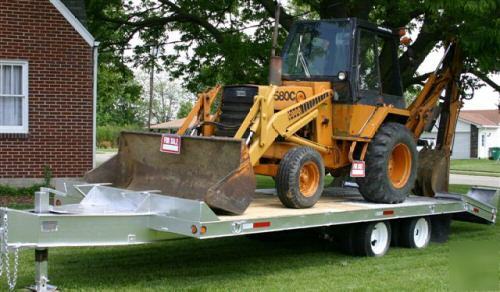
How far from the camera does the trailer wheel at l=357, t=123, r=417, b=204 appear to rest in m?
10.1

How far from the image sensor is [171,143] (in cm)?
872

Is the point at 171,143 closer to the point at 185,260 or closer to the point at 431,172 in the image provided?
the point at 185,260

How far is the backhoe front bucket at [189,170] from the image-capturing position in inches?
309

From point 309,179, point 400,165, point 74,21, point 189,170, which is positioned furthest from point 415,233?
point 74,21

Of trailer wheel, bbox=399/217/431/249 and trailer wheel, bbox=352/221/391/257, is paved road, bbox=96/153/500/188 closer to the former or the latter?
trailer wheel, bbox=399/217/431/249

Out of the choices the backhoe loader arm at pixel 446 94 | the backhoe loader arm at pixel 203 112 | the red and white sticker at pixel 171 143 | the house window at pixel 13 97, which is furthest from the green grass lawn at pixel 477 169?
the red and white sticker at pixel 171 143

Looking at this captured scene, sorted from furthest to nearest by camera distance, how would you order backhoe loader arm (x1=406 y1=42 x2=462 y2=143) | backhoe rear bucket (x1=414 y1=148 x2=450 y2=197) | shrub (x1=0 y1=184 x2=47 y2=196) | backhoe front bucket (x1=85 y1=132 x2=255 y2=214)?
1. shrub (x1=0 y1=184 x2=47 y2=196)
2. backhoe loader arm (x1=406 y1=42 x2=462 y2=143)
3. backhoe rear bucket (x1=414 y1=148 x2=450 y2=197)
4. backhoe front bucket (x1=85 y1=132 x2=255 y2=214)

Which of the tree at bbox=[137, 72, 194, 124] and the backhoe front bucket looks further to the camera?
the tree at bbox=[137, 72, 194, 124]

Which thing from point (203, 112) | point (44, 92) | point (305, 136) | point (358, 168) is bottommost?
point (358, 168)

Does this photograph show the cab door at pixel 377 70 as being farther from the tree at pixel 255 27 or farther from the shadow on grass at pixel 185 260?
the shadow on grass at pixel 185 260

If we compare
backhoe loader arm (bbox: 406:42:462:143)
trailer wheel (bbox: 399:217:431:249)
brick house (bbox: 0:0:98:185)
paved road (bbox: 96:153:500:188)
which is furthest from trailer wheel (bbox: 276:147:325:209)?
paved road (bbox: 96:153:500:188)

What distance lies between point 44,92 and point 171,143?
8.01 metres

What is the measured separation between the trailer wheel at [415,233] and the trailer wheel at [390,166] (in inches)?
16.0

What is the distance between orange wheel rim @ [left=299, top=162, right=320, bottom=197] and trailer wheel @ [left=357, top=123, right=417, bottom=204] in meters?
1.29
